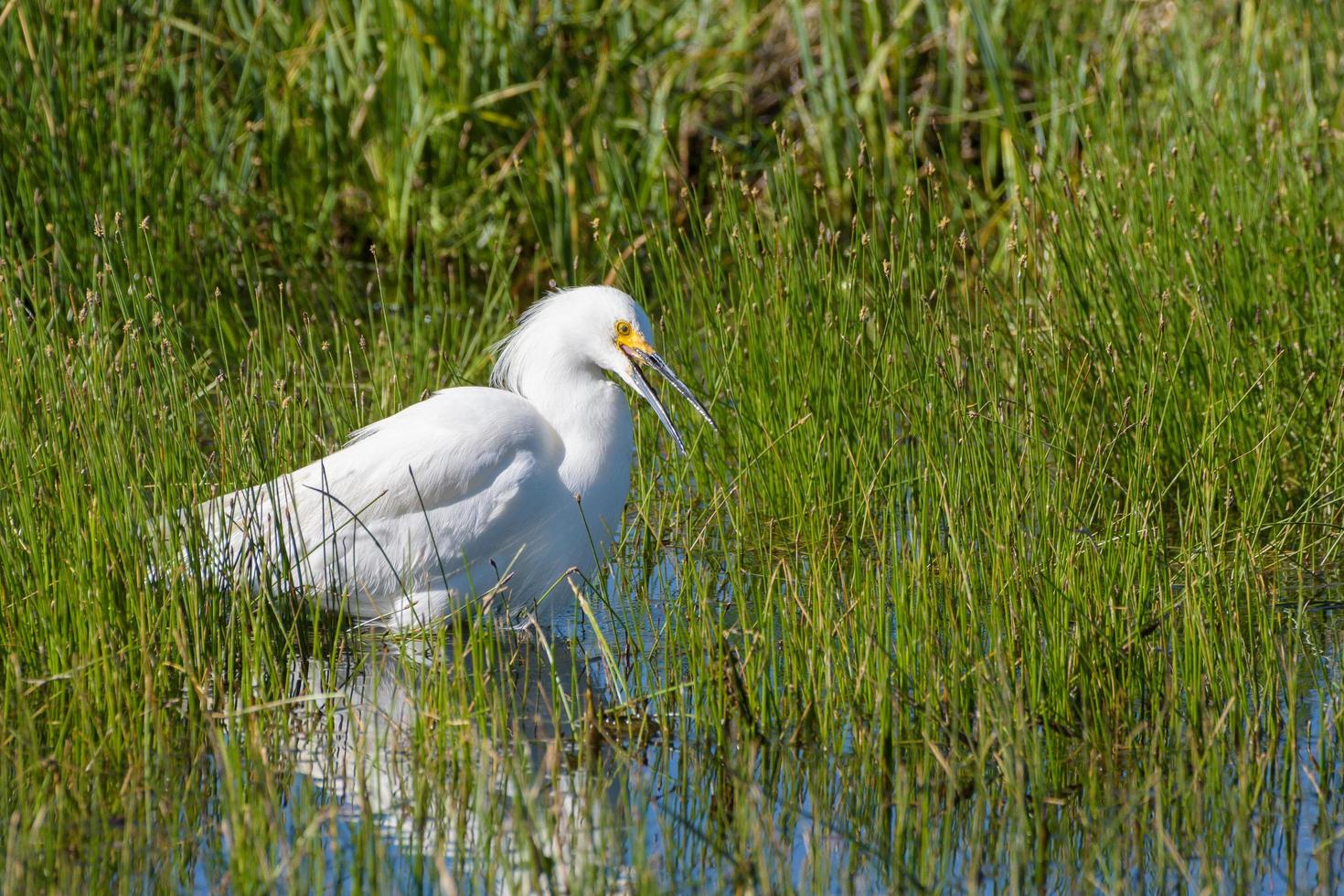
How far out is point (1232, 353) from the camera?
15.4 ft

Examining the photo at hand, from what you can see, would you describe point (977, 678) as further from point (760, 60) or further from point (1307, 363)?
point (760, 60)

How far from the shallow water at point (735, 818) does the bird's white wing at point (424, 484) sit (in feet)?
2.36

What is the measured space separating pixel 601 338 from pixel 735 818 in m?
1.68

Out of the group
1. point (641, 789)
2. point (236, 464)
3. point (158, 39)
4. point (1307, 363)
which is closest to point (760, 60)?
point (158, 39)

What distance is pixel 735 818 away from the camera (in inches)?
121

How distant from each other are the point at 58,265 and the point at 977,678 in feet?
10.1

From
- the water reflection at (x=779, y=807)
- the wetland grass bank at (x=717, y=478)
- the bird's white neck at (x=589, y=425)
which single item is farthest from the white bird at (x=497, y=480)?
the water reflection at (x=779, y=807)

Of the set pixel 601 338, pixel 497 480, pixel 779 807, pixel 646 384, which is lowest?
pixel 779 807

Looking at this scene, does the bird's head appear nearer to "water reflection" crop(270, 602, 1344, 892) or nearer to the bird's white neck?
the bird's white neck

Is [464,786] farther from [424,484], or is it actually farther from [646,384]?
[646,384]

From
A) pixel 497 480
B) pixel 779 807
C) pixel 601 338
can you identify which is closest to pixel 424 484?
pixel 497 480

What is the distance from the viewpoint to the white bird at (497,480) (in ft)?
14.0

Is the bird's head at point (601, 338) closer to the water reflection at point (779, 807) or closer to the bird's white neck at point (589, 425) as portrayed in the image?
the bird's white neck at point (589, 425)

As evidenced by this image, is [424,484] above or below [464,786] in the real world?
above
